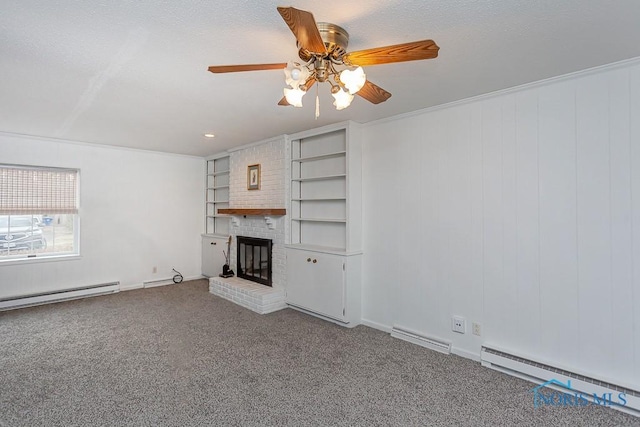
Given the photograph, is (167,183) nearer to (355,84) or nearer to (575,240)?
(355,84)

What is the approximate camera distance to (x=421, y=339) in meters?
3.25

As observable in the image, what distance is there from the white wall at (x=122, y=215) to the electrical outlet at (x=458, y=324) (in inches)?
192

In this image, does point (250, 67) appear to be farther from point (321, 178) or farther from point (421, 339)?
point (421, 339)

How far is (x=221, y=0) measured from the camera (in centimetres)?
160

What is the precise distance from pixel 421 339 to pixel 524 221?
149 centimetres

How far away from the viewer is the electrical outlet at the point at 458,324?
305 cm

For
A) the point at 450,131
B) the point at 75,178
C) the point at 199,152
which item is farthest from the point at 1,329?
the point at 450,131

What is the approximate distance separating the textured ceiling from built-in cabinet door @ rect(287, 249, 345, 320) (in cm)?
174

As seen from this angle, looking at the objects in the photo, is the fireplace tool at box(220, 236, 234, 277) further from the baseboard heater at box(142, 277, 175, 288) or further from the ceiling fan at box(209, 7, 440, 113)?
the ceiling fan at box(209, 7, 440, 113)

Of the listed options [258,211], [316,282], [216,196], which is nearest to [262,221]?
[258,211]

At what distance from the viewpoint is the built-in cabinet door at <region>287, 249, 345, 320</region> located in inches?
148

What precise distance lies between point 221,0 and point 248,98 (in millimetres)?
1405

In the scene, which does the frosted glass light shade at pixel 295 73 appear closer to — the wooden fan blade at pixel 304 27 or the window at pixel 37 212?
the wooden fan blade at pixel 304 27
